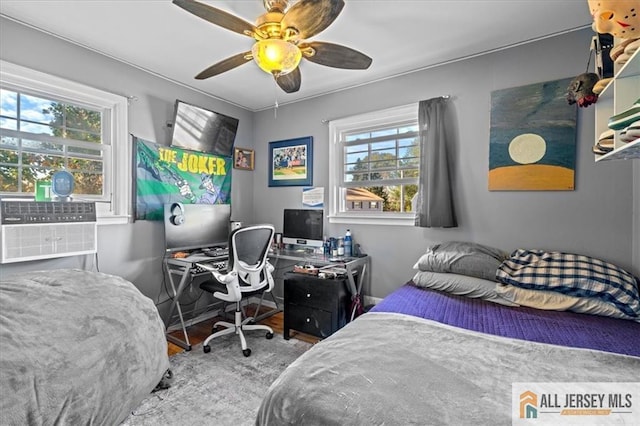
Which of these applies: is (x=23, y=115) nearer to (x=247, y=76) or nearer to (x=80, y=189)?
(x=80, y=189)

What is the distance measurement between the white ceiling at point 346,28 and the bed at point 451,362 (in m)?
→ 1.75

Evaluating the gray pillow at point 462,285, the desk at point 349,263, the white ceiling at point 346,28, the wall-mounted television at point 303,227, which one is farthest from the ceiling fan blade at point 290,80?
the gray pillow at point 462,285

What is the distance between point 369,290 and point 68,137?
302 cm

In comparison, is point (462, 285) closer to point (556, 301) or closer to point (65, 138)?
point (556, 301)

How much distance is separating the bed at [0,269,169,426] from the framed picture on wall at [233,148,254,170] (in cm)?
209

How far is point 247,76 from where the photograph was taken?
118 inches

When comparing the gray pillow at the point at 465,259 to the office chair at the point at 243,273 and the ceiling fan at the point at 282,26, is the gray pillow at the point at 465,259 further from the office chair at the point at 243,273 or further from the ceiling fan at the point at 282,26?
the ceiling fan at the point at 282,26

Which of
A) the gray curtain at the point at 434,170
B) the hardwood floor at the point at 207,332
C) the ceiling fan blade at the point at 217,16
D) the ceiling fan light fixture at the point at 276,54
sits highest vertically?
the ceiling fan blade at the point at 217,16

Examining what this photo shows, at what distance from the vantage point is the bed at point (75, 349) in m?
1.35

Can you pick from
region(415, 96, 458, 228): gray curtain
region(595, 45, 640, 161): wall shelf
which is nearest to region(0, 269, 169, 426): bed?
region(415, 96, 458, 228): gray curtain

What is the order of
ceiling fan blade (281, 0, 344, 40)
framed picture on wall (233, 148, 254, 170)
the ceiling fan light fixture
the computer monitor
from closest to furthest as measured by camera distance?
1. ceiling fan blade (281, 0, 344, 40)
2. the ceiling fan light fixture
3. the computer monitor
4. framed picture on wall (233, 148, 254, 170)

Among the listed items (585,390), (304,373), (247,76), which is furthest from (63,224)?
(585,390)

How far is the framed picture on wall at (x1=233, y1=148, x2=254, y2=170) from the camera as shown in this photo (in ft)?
12.6

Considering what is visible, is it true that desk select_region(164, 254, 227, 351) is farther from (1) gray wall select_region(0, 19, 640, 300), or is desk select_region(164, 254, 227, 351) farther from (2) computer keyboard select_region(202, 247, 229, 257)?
(1) gray wall select_region(0, 19, 640, 300)
